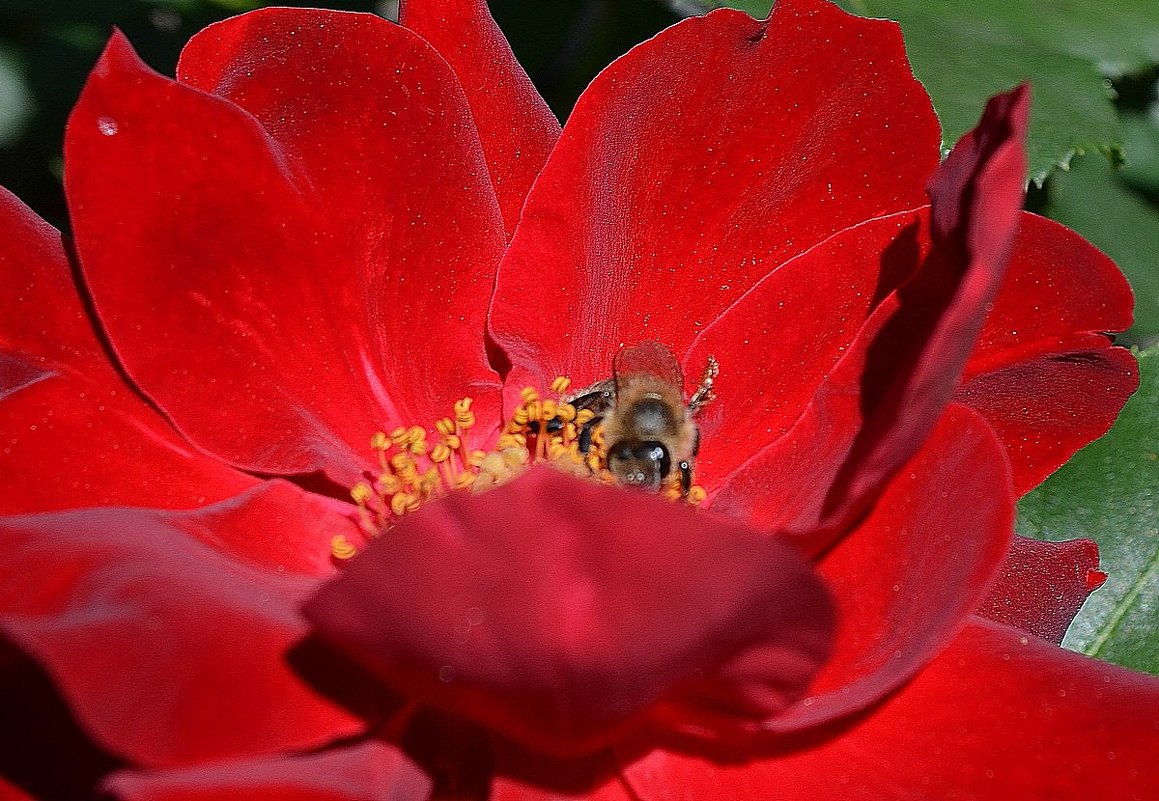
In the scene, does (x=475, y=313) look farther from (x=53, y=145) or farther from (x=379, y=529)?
(x=53, y=145)

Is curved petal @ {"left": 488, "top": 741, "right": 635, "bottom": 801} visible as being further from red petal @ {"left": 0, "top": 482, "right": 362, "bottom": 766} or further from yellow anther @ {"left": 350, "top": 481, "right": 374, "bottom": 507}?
yellow anther @ {"left": 350, "top": 481, "right": 374, "bottom": 507}

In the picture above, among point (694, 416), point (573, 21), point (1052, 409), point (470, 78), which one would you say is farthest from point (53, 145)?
point (1052, 409)

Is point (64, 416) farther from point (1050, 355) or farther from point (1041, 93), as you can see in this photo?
point (1041, 93)

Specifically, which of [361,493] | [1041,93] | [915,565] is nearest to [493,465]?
[361,493]

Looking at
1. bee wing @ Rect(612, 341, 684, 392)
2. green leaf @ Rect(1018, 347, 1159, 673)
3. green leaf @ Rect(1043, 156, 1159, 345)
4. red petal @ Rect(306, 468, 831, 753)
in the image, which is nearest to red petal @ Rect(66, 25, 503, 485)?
bee wing @ Rect(612, 341, 684, 392)

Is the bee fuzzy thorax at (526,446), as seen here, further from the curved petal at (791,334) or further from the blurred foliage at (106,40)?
the blurred foliage at (106,40)

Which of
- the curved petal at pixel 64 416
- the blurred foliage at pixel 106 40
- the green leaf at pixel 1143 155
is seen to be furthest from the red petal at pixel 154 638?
the green leaf at pixel 1143 155
